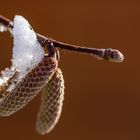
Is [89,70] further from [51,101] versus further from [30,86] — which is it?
[30,86]

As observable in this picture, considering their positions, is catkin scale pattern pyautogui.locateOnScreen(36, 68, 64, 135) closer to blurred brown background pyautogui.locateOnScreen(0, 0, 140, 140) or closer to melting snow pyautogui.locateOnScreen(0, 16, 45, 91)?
melting snow pyautogui.locateOnScreen(0, 16, 45, 91)

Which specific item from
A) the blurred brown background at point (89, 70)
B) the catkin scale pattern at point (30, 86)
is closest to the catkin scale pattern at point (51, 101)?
the catkin scale pattern at point (30, 86)

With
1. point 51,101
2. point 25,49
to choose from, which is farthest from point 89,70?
point 25,49

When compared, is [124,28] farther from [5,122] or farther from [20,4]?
[5,122]

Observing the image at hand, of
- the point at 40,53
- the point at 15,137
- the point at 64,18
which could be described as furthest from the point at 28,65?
the point at 15,137

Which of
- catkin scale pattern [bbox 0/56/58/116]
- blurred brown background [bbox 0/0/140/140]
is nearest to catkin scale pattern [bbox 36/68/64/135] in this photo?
catkin scale pattern [bbox 0/56/58/116]

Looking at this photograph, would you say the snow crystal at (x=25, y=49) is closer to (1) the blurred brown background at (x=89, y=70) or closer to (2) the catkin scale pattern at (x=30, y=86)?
(2) the catkin scale pattern at (x=30, y=86)
